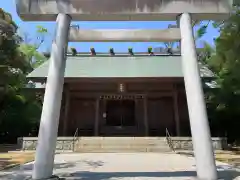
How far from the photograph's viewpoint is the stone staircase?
574 inches

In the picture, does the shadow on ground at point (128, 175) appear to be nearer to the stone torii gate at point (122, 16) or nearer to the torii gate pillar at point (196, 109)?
the torii gate pillar at point (196, 109)

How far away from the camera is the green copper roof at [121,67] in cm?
1709

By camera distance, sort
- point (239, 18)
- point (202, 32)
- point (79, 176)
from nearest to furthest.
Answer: point (79, 176)
point (239, 18)
point (202, 32)

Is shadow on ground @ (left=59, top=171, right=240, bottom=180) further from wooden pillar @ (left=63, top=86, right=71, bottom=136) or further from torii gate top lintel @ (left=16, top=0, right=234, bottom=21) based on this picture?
wooden pillar @ (left=63, top=86, right=71, bottom=136)

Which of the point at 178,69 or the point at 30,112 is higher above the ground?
the point at 178,69

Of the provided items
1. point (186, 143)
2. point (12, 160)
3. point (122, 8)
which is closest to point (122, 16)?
point (122, 8)

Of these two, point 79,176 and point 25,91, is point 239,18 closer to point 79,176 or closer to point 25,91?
point 79,176

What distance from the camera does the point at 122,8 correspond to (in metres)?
7.18

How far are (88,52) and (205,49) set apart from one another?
13848 millimetres

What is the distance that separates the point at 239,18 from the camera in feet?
36.3

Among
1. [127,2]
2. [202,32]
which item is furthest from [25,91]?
[202,32]

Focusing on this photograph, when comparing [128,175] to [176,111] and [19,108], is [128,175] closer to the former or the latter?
[176,111]

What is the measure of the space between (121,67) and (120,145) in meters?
5.99

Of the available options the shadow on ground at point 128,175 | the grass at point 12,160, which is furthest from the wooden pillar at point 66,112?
the shadow on ground at point 128,175
